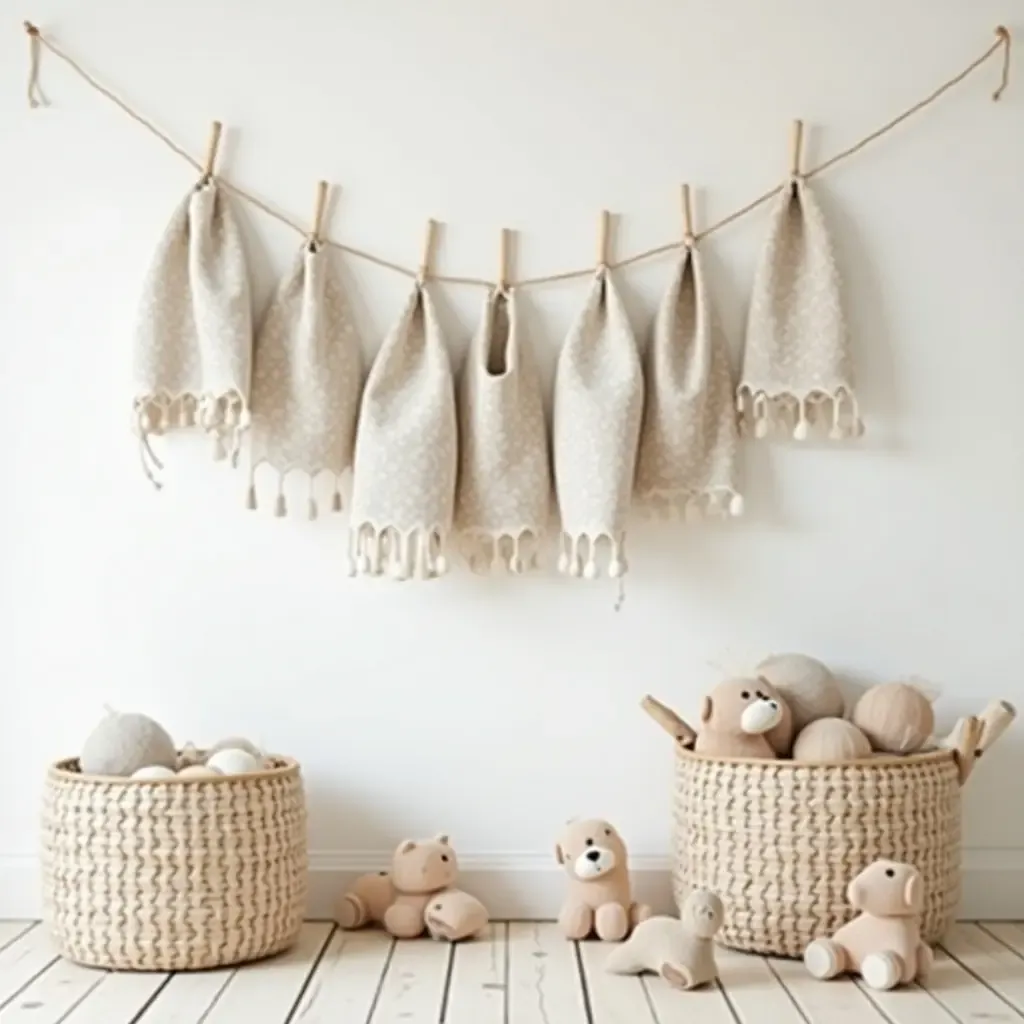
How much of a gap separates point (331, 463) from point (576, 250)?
53 centimetres

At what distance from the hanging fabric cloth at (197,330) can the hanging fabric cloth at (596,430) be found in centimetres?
50

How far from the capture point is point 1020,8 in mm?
2564

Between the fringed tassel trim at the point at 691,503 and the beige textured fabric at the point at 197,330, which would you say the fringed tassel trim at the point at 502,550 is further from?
the beige textured fabric at the point at 197,330

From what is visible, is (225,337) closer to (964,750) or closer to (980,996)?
(964,750)

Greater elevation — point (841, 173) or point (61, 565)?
point (841, 173)

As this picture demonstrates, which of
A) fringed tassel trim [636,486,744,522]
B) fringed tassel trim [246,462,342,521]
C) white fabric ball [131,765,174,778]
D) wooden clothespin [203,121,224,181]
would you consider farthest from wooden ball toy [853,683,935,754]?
wooden clothespin [203,121,224,181]

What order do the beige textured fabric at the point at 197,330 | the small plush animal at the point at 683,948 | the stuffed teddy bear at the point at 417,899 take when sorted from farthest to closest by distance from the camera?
the beige textured fabric at the point at 197,330 → the stuffed teddy bear at the point at 417,899 → the small plush animal at the point at 683,948

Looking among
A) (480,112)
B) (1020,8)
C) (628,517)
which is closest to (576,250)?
(480,112)

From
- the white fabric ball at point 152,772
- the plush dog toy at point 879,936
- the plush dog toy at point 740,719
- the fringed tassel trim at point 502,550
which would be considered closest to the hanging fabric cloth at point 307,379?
the fringed tassel trim at point 502,550

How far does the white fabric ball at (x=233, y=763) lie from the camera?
2264 millimetres

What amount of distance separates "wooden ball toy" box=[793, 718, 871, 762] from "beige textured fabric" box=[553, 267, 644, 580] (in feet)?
1.23

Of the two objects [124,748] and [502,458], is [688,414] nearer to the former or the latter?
[502,458]

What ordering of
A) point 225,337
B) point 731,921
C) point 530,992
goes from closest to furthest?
point 530,992, point 731,921, point 225,337

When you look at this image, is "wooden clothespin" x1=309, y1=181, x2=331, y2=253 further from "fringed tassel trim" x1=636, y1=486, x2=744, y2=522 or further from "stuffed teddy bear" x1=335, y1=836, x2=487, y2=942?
"stuffed teddy bear" x1=335, y1=836, x2=487, y2=942
